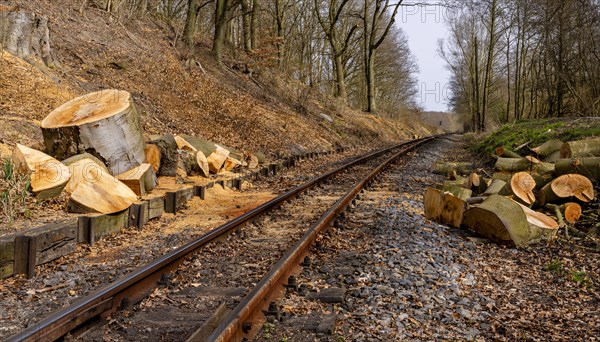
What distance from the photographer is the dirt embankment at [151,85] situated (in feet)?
37.0

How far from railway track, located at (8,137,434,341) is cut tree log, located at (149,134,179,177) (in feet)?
11.8

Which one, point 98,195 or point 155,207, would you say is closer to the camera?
point 98,195

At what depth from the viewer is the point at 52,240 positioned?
5.50m

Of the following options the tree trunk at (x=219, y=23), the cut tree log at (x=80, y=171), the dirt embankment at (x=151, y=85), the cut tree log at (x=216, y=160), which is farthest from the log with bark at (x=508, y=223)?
the tree trunk at (x=219, y=23)

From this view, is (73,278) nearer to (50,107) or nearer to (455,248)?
(455,248)

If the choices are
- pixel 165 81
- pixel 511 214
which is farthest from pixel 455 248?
pixel 165 81

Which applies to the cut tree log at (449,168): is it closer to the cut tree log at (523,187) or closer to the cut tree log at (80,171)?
the cut tree log at (523,187)

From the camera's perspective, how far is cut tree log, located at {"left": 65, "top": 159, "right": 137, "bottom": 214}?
673 cm

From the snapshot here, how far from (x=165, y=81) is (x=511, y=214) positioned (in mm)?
13632

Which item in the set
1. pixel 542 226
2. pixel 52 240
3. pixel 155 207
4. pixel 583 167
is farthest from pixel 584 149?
pixel 52 240

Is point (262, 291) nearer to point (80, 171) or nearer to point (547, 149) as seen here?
point (80, 171)

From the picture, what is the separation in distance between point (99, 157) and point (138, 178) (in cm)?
88

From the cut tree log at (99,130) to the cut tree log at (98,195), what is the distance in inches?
40.3

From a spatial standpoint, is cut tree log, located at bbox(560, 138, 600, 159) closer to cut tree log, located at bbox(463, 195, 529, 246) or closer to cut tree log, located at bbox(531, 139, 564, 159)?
cut tree log, located at bbox(531, 139, 564, 159)
